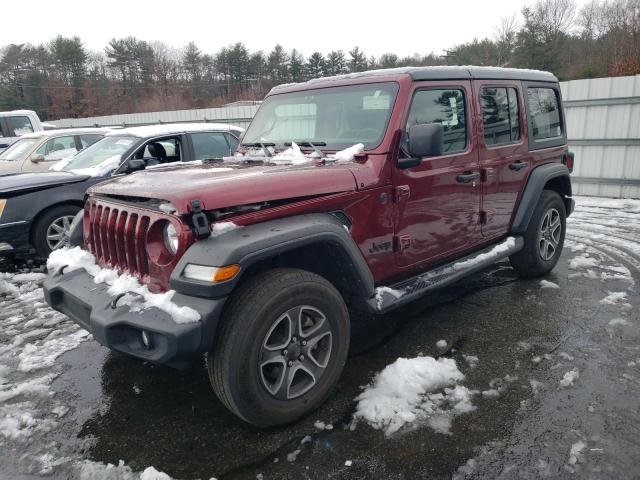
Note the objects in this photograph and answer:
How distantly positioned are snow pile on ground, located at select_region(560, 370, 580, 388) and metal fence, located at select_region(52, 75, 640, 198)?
7.94m

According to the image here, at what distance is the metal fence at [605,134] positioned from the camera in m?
9.38

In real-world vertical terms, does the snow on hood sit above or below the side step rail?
above

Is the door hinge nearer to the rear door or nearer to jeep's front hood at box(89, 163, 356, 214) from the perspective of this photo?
jeep's front hood at box(89, 163, 356, 214)

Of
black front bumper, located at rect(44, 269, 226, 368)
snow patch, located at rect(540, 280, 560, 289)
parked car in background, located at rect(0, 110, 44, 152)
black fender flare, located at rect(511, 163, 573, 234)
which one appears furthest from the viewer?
parked car in background, located at rect(0, 110, 44, 152)

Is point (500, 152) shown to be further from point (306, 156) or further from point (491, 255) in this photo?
point (306, 156)

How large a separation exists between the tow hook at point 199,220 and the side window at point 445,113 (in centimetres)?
169

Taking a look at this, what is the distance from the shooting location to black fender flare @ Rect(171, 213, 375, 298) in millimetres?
2395

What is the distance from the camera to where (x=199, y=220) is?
2467 millimetres

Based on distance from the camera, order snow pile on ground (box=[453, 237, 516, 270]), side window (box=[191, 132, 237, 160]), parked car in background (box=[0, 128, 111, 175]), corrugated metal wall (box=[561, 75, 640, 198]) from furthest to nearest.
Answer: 1. corrugated metal wall (box=[561, 75, 640, 198])
2. parked car in background (box=[0, 128, 111, 175])
3. side window (box=[191, 132, 237, 160])
4. snow pile on ground (box=[453, 237, 516, 270])

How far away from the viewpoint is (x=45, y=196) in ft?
19.6

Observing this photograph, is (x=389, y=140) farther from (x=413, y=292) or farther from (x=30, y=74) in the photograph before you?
(x=30, y=74)

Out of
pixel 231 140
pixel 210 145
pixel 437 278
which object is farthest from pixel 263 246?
pixel 231 140

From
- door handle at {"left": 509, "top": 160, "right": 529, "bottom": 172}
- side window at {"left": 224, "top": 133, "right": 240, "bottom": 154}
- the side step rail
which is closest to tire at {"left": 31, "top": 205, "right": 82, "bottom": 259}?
side window at {"left": 224, "top": 133, "right": 240, "bottom": 154}

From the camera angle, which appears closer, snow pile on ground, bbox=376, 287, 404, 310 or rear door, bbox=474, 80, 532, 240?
snow pile on ground, bbox=376, 287, 404, 310
